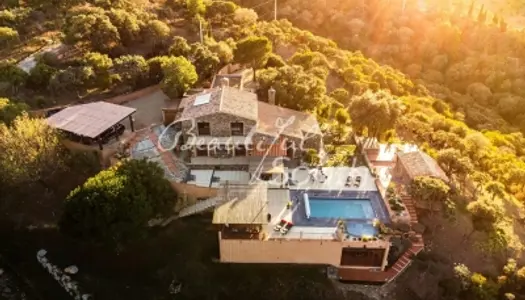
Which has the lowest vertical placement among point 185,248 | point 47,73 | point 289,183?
point 185,248

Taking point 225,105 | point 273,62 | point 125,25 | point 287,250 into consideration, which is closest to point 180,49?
point 125,25

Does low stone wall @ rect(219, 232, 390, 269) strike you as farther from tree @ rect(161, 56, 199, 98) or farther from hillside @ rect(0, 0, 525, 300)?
tree @ rect(161, 56, 199, 98)

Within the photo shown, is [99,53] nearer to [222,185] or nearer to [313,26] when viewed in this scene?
[222,185]

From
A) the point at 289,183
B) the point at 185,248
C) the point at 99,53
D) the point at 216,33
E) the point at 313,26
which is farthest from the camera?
the point at 313,26

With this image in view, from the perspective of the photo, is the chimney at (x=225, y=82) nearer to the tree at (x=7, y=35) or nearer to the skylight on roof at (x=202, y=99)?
the skylight on roof at (x=202, y=99)

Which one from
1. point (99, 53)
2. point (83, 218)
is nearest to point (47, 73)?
point (99, 53)

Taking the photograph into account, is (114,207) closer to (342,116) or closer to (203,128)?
(203,128)

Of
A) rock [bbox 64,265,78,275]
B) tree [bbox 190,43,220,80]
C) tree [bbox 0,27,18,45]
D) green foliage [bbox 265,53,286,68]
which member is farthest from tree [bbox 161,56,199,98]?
tree [bbox 0,27,18,45]
